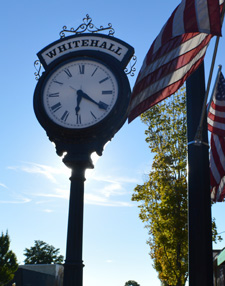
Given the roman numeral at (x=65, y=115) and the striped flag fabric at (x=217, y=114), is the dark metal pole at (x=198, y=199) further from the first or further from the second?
the roman numeral at (x=65, y=115)

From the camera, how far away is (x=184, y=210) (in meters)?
16.5

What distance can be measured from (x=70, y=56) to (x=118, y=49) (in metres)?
0.84

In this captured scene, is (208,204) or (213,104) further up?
(213,104)

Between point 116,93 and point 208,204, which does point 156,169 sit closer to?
point 116,93

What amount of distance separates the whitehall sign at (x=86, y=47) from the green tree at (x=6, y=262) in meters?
45.8

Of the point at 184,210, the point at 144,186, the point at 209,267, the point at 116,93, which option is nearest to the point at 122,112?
the point at 116,93

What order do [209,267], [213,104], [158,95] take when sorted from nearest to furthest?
[209,267]
[158,95]
[213,104]

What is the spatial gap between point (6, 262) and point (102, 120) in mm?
49431

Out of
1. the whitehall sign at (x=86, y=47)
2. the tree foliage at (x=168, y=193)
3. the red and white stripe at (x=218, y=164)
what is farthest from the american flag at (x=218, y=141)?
the tree foliage at (x=168, y=193)

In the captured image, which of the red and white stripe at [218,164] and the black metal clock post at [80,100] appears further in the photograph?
the red and white stripe at [218,164]

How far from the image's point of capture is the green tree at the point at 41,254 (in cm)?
9894

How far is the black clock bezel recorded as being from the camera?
672cm

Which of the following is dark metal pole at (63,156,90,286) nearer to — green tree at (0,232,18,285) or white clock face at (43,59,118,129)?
white clock face at (43,59,118,129)

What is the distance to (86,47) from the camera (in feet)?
24.4
